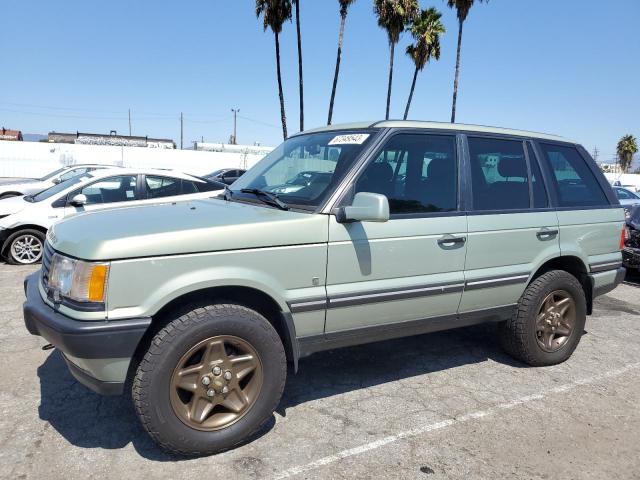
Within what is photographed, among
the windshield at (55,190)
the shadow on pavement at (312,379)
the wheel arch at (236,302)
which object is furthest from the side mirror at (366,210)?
the windshield at (55,190)

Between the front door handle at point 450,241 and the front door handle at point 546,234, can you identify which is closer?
the front door handle at point 450,241

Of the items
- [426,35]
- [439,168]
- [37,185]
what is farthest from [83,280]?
[426,35]

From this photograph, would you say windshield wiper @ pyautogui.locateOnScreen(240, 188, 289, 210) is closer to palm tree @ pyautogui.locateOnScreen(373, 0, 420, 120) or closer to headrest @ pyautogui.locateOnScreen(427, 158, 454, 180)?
headrest @ pyautogui.locateOnScreen(427, 158, 454, 180)

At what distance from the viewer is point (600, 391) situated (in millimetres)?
3760

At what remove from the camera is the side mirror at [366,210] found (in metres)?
2.79

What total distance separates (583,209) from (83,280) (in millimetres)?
3949

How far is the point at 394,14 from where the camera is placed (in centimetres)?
2361

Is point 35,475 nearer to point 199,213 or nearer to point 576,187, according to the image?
point 199,213

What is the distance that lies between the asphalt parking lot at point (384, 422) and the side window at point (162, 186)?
143 inches

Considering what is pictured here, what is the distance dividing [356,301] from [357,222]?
51 cm

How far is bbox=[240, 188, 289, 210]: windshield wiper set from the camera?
10.1 feet

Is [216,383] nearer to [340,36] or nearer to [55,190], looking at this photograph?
[55,190]

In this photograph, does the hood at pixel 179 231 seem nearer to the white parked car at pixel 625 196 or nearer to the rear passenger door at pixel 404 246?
the rear passenger door at pixel 404 246

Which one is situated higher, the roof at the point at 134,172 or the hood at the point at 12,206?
the roof at the point at 134,172
